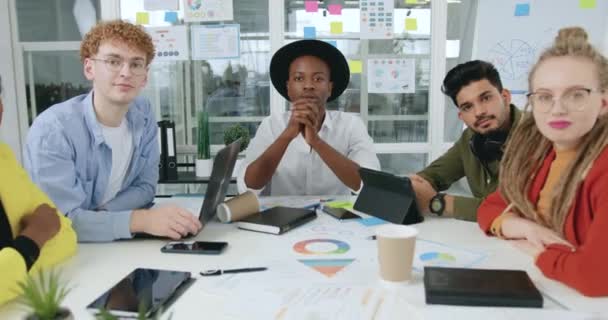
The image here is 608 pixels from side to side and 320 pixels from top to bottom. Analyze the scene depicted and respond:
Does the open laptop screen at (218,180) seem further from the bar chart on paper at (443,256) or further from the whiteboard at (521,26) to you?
the whiteboard at (521,26)

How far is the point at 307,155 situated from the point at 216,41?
138 centimetres

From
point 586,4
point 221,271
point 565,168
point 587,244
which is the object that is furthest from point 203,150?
point 586,4

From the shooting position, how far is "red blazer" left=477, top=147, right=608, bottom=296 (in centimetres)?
98

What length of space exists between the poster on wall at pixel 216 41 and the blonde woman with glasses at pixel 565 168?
225 cm

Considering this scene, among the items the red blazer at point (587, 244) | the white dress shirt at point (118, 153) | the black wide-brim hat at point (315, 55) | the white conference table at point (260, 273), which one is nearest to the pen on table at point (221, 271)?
the white conference table at point (260, 273)

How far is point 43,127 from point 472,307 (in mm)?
1317

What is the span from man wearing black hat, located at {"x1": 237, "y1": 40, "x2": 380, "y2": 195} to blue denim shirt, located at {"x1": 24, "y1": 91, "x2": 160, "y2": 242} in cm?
46

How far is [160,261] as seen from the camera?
1.23 metres

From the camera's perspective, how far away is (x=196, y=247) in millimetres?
1299

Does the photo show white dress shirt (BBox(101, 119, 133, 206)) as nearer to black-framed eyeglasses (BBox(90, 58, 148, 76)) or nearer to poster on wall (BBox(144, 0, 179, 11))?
black-framed eyeglasses (BBox(90, 58, 148, 76))

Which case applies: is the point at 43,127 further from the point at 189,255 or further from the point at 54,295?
the point at 54,295

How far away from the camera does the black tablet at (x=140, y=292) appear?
3.05 feet

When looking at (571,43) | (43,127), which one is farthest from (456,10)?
(43,127)

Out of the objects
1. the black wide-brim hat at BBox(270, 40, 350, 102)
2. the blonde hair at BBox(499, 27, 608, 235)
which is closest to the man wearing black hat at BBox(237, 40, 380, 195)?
the black wide-brim hat at BBox(270, 40, 350, 102)
